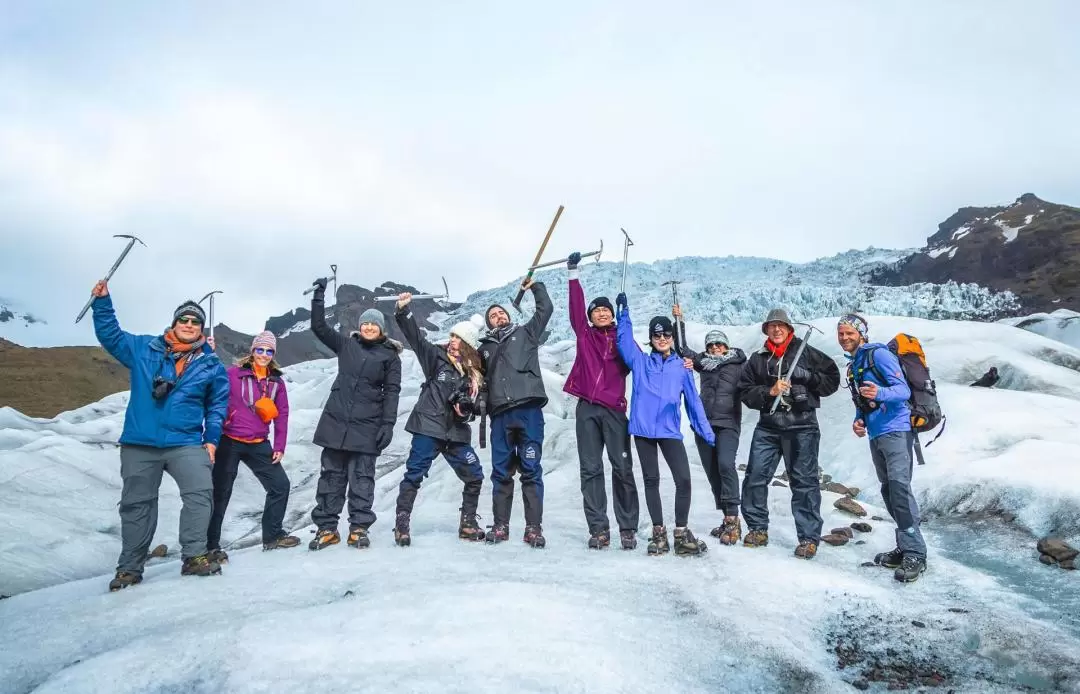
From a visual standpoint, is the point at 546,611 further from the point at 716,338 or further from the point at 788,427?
the point at 716,338

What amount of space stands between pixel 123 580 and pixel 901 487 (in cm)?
546

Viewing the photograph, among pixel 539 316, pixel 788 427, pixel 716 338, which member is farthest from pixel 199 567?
pixel 716 338

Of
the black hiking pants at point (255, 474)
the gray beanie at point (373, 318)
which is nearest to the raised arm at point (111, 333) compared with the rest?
the black hiking pants at point (255, 474)

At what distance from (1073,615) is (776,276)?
33.3 meters

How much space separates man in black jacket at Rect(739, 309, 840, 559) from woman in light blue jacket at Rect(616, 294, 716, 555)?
482 millimetres

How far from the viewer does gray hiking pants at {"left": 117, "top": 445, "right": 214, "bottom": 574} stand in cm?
424

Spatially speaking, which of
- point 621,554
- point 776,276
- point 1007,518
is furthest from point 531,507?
point 776,276

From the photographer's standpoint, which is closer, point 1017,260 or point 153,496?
point 153,496

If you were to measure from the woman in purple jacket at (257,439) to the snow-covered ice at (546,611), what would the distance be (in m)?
0.36

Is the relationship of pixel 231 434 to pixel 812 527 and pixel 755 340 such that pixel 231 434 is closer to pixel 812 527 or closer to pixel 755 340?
pixel 812 527

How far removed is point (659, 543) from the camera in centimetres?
490

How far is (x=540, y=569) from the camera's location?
4379 millimetres

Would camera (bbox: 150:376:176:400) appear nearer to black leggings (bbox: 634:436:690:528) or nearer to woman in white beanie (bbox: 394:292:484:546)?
woman in white beanie (bbox: 394:292:484:546)

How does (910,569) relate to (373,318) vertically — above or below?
below
